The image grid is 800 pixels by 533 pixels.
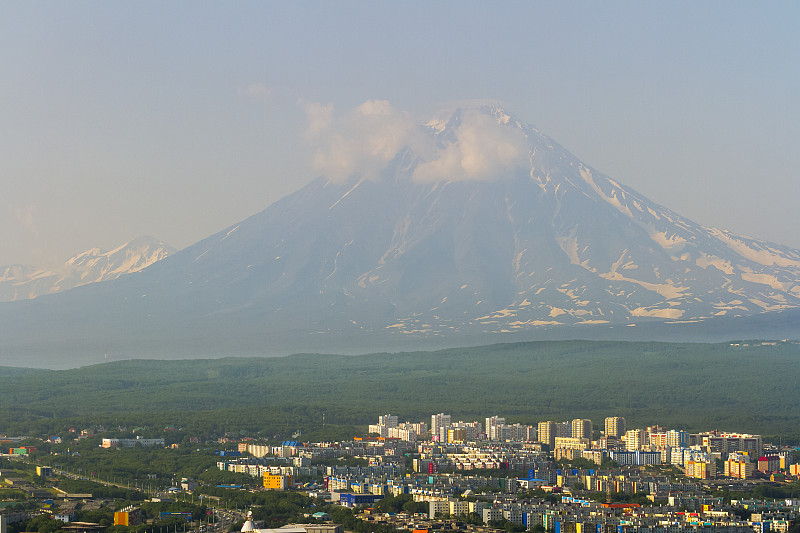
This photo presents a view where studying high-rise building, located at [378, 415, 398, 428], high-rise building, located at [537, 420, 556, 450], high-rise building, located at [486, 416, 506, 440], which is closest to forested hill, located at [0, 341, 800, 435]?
high-rise building, located at [378, 415, 398, 428]

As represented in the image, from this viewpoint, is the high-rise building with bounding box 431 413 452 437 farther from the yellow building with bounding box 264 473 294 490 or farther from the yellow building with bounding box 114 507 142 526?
the yellow building with bounding box 114 507 142 526

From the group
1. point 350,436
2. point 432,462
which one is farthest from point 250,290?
point 432,462

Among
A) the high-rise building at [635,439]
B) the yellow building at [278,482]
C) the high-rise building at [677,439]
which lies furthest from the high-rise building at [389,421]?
the yellow building at [278,482]

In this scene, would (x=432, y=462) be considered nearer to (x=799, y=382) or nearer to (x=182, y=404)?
(x=182, y=404)

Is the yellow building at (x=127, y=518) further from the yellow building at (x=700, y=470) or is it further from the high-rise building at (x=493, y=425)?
the high-rise building at (x=493, y=425)

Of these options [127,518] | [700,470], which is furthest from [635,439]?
[127,518]
